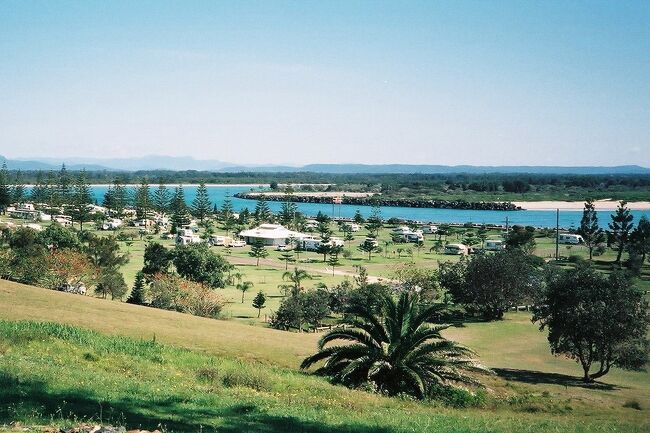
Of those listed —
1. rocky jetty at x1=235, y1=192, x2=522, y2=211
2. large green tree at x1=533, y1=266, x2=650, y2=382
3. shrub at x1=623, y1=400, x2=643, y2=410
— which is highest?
large green tree at x1=533, y1=266, x2=650, y2=382

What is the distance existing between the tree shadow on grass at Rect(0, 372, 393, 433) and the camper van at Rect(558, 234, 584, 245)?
240 feet

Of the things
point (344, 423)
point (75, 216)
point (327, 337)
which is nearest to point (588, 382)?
point (327, 337)

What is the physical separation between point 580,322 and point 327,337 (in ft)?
31.4

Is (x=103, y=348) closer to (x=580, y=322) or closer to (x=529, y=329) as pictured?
(x=580, y=322)

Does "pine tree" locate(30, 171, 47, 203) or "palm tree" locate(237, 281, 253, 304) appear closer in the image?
"palm tree" locate(237, 281, 253, 304)

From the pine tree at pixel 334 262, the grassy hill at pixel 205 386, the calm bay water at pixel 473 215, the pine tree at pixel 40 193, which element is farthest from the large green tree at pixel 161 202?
the grassy hill at pixel 205 386

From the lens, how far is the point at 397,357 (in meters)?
13.7

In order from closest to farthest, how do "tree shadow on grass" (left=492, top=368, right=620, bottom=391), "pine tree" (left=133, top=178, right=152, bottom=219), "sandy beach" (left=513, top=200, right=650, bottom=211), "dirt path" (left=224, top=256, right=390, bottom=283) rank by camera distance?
"tree shadow on grass" (left=492, top=368, right=620, bottom=391) < "dirt path" (left=224, top=256, right=390, bottom=283) < "pine tree" (left=133, top=178, right=152, bottom=219) < "sandy beach" (left=513, top=200, right=650, bottom=211)

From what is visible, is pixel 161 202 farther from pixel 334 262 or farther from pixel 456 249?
pixel 334 262

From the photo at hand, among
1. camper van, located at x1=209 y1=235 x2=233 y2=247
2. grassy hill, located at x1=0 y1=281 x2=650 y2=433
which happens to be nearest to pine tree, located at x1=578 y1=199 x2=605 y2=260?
camper van, located at x1=209 y1=235 x2=233 y2=247

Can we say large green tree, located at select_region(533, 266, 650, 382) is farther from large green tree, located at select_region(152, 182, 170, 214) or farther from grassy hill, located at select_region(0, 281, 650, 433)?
large green tree, located at select_region(152, 182, 170, 214)

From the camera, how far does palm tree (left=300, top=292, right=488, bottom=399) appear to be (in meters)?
13.4

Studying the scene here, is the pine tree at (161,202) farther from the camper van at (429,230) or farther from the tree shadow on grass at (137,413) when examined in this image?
the tree shadow on grass at (137,413)

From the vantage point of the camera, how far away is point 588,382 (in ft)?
64.1
